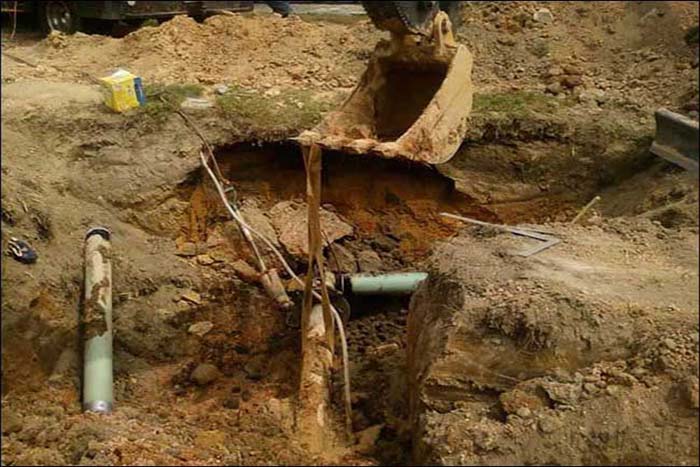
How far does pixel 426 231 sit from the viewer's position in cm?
657

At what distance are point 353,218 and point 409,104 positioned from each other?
55.5 inches

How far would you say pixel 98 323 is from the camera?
4.74 m

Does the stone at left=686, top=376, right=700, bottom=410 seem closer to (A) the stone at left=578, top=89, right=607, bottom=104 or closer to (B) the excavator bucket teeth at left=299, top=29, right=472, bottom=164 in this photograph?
(B) the excavator bucket teeth at left=299, top=29, right=472, bottom=164

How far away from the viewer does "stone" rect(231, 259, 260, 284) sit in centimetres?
584

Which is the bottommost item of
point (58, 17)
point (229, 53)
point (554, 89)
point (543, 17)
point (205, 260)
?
point (205, 260)

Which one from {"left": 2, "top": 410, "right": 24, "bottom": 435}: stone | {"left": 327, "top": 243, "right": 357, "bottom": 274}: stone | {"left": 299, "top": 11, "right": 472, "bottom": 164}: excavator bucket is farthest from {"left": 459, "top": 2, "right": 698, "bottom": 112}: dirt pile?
{"left": 2, "top": 410, "right": 24, "bottom": 435}: stone

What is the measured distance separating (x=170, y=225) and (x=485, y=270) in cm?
283

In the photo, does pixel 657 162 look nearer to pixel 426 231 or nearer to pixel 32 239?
pixel 426 231

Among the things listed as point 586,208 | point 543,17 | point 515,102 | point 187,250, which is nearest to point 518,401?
point 586,208

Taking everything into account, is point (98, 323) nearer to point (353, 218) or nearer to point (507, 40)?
point (353, 218)

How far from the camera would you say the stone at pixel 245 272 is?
19.1ft

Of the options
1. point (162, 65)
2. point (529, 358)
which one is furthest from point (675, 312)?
point (162, 65)

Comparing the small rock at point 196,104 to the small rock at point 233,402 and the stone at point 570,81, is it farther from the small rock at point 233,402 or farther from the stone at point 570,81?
the stone at point 570,81

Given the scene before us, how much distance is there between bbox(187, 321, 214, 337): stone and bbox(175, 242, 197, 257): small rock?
673 millimetres
